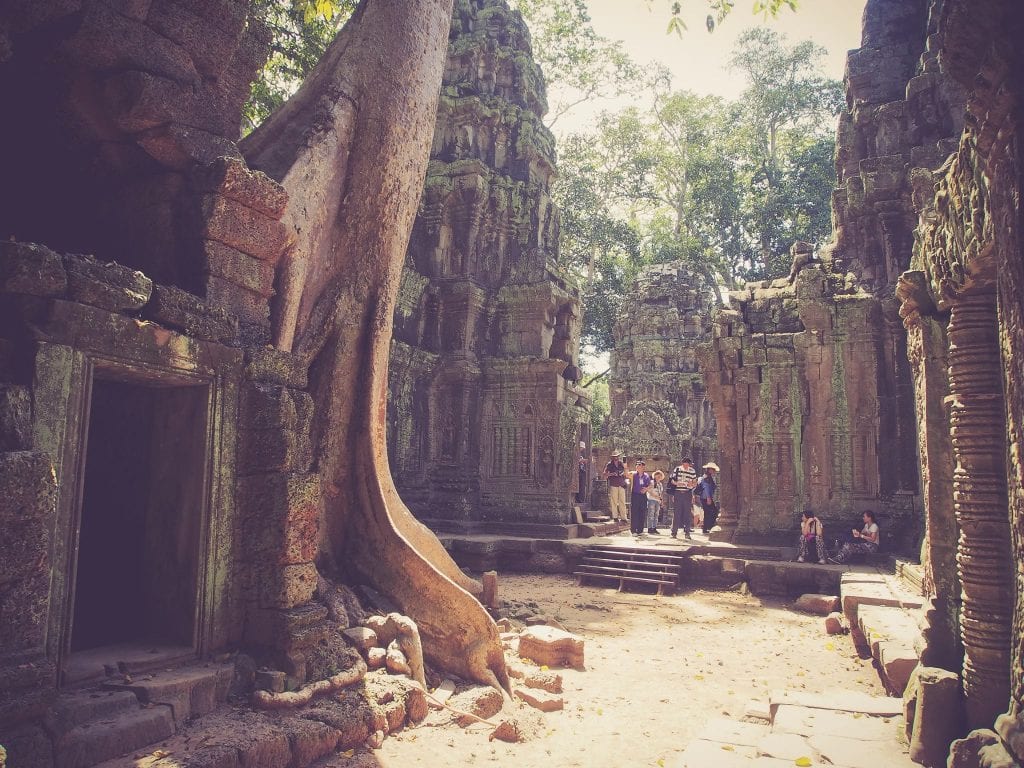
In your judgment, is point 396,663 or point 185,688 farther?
point 396,663

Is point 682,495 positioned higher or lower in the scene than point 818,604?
higher

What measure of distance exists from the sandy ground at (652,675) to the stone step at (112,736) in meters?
1.07

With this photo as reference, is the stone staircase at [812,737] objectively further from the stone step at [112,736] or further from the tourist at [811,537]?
the tourist at [811,537]

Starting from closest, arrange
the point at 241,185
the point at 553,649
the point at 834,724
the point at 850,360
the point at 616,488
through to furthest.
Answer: the point at 834,724, the point at 241,185, the point at 553,649, the point at 850,360, the point at 616,488

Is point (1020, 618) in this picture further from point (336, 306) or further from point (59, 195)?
point (59, 195)

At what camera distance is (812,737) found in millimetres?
3295

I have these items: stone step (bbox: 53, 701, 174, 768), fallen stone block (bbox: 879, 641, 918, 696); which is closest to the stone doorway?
stone step (bbox: 53, 701, 174, 768)

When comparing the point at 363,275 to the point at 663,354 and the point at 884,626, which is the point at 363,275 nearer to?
the point at 884,626

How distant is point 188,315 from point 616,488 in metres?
11.9

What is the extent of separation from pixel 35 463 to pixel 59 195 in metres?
2.56

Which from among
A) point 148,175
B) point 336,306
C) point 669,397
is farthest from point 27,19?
point 669,397

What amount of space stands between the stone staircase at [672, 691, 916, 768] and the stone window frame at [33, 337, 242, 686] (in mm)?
2413

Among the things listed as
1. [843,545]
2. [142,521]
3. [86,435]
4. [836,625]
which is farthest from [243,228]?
[843,545]

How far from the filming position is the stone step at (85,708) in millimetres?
2680
